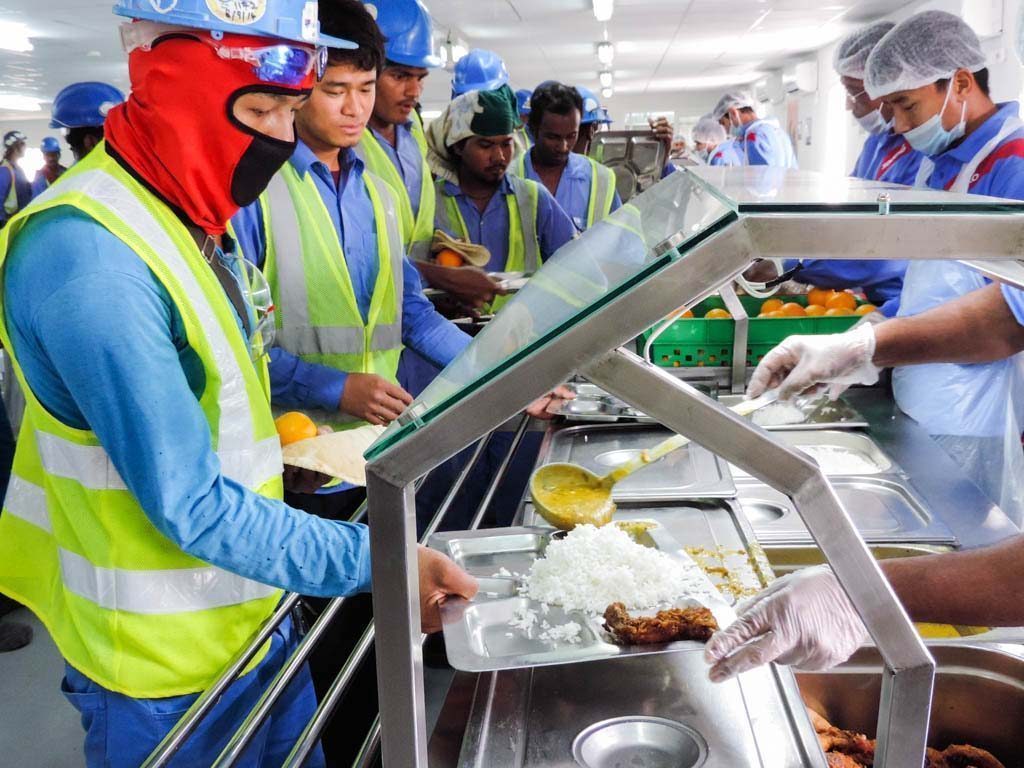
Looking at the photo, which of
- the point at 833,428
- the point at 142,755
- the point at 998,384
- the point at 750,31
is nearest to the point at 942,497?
the point at 833,428

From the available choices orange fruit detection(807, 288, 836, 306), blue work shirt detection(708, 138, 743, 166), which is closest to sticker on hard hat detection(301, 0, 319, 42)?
orange fruit detection(807, 288, 836, 306)

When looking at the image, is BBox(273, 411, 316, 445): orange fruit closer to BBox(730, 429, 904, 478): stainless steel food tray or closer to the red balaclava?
the red balaclava

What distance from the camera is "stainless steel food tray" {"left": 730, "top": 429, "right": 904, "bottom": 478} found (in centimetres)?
216

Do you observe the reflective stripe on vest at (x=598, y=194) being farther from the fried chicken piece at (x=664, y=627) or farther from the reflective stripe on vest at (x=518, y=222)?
the fried chicken piece at (x=664, y=627)

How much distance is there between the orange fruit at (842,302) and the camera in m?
3.08

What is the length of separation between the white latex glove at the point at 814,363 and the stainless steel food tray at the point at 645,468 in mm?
241

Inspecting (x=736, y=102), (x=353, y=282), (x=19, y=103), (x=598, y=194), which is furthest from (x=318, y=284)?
(x=19, y=103)

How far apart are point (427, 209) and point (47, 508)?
7.25ft

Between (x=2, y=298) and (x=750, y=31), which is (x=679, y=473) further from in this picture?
(x=750, y=31)

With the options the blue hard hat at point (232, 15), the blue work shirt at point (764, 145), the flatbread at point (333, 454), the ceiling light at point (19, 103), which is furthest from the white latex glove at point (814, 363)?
the ceiling light at point (19, 103)

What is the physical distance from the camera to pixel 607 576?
129 cm

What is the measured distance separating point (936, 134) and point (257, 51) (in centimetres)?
223

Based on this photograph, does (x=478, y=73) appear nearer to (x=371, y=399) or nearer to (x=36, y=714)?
(x=371, y=399)

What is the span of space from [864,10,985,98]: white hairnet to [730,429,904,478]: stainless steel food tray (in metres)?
1.14
